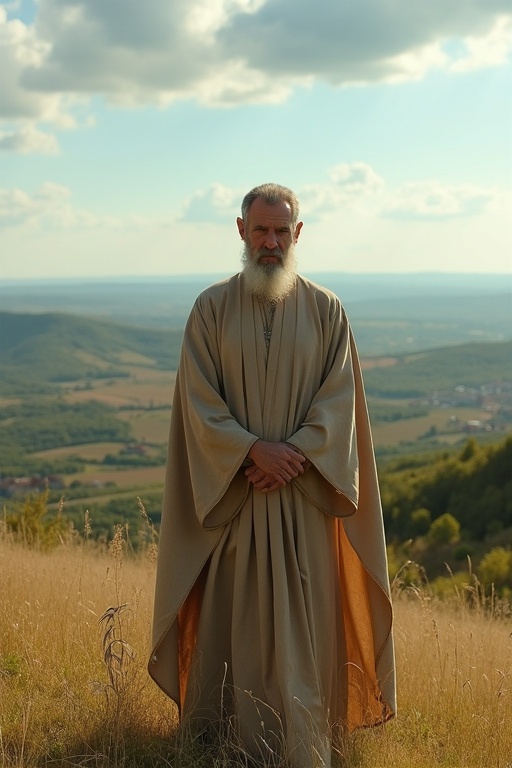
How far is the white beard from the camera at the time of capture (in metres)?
4.45

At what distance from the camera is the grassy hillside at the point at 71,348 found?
131m

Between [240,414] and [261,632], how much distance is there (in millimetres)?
970

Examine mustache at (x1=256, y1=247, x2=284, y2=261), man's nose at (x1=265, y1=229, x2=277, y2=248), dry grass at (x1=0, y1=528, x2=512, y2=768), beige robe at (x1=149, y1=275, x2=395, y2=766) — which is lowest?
dry grass at (x1=0, y1=528, x2=512, y2=768)

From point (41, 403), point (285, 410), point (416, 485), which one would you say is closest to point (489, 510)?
point (416, 485)

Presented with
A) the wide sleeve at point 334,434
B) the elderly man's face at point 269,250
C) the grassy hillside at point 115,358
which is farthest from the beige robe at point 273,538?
the grassy hillside at point 115,358

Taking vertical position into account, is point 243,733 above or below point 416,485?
above

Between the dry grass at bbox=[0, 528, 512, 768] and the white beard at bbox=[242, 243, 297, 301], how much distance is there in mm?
1521

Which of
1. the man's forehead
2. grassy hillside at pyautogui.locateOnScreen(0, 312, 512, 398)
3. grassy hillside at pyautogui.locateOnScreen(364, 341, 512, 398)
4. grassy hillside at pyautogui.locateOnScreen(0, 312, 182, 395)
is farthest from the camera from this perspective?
grassy hillside at pyautogui.locateOnScreen(0, 312, 182, 395)

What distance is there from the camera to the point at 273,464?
426 centimetres

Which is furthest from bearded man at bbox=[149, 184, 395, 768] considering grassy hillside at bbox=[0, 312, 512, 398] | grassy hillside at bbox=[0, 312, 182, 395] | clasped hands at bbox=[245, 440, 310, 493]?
grassy hillside at bbox=[0, 312, 182, 395]

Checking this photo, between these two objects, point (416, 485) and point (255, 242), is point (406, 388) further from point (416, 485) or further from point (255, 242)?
point (255, 242)

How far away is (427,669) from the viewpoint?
18.1 feet

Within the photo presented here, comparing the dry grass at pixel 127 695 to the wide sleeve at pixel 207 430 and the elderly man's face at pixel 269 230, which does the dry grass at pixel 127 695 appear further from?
the elderly man's face at pixel 269 230

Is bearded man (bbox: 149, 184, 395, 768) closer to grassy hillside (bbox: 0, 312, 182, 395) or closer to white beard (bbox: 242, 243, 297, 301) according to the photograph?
white beard (bbox: 242, 243, 297, 301)
